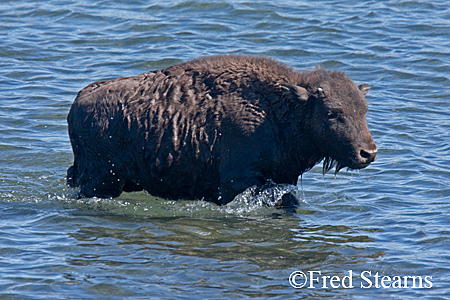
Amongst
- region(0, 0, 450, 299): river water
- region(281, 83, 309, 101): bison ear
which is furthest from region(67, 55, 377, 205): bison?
region(0, 0, 450, 299): river water

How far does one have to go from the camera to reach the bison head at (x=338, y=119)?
8086 millimetres

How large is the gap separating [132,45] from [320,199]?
325 inches

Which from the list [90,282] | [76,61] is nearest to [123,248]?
[90,282]

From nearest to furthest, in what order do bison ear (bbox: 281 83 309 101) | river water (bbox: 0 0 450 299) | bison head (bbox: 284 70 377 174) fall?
river water (bbox: 0 0 450 299) < bison head (bbox: 284 70 377 174) < bison ear (bbox: 281 83 309 101)

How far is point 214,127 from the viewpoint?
28.1 feet

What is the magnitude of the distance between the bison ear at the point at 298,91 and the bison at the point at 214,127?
1 centimetres

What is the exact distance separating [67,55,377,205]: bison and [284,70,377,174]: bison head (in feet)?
0.04

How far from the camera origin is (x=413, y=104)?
13.2 meters

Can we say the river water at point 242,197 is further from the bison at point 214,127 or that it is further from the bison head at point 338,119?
the bison head at point 338,119

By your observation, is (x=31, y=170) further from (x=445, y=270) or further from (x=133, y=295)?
(x=445, y=270)

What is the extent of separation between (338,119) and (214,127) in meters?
1.56

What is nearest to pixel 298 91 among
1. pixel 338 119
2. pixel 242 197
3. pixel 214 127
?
pixel 338 119

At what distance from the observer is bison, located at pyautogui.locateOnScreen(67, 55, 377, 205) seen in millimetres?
8359

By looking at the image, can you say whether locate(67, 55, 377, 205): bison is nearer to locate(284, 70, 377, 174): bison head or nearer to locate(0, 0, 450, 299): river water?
locate(284, 70, 377, 174): bison head
